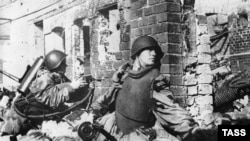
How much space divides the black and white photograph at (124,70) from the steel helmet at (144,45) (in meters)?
0.01

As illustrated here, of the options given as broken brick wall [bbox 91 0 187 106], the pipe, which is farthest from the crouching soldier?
broken brick wall [bbox 91 0 187 106]

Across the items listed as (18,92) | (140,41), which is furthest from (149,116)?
(18,92)

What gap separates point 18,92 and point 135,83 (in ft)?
10.2

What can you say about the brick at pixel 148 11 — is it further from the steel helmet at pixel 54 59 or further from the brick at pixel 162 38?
the steel helmet at pixel 54 59

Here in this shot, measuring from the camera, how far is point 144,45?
4.50 meters

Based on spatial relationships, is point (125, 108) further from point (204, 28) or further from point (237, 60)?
point (237, 60)

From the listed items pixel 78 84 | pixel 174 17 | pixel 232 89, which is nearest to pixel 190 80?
pixel 174 17

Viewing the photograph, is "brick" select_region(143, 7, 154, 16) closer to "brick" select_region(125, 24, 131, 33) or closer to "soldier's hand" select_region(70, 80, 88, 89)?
"brick" select_region(125, 24, 131, 33)

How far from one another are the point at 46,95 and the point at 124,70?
7.04ft

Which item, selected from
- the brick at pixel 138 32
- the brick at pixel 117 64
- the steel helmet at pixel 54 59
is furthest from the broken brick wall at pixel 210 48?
the steel helmet at pixel 54 59

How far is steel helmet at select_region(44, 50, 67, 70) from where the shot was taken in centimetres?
671

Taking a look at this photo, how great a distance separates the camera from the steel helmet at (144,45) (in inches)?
174

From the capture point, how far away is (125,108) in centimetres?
470

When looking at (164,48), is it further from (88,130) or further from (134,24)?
(88,130)
